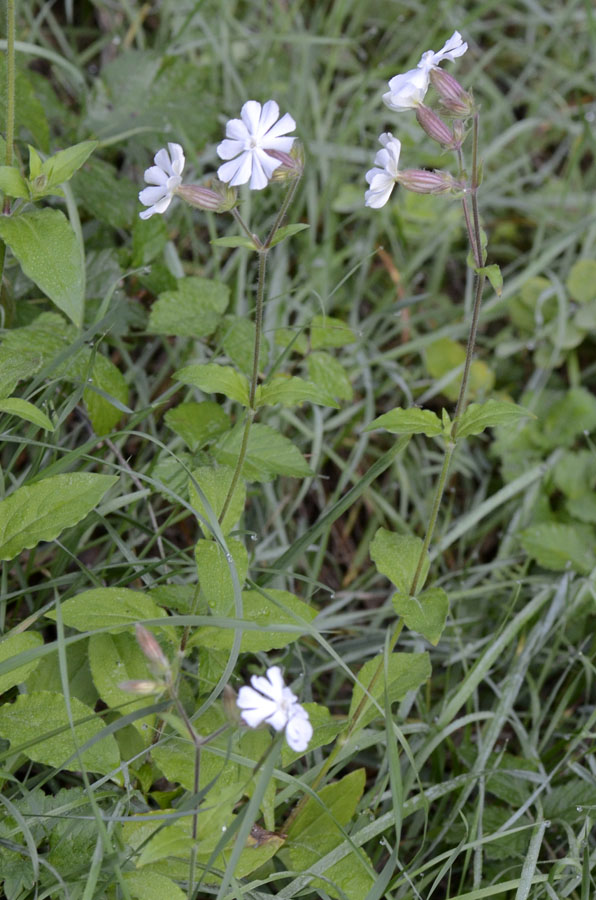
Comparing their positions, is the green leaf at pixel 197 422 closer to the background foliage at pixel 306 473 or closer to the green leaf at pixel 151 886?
the background foliage at pixel 306 473

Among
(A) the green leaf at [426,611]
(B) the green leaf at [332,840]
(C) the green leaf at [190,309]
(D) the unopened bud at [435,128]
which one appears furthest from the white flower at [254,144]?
(B) the green leaf at [332,840]

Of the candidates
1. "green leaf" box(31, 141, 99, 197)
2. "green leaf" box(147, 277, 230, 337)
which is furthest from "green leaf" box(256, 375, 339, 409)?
"green leaf" box(31, 141, 99, 197)

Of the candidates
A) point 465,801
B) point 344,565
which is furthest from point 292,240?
point 465,801

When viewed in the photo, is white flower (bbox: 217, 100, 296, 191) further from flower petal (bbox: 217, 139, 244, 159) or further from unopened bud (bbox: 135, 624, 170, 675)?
unopened bud (bbox: 135, 624, 170, 675)

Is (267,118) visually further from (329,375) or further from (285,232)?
(329,375)

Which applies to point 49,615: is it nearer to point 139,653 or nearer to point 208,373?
point 139,653

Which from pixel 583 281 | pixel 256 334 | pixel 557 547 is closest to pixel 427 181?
pixel 256 334
